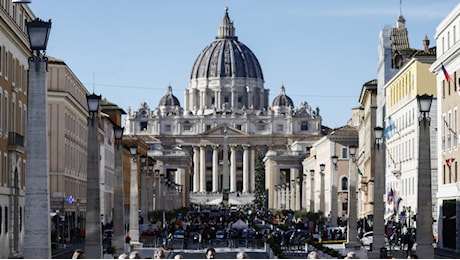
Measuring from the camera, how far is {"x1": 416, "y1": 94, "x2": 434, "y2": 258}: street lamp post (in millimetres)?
38438

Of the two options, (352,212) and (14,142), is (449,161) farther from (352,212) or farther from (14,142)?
(14,142)

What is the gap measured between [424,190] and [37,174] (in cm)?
1463

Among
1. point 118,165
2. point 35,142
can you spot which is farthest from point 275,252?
point 35,142

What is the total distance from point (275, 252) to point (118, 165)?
7348 millimetres

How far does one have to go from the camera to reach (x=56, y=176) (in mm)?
83562

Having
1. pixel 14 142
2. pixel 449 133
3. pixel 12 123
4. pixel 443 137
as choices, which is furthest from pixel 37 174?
pixel 443 137

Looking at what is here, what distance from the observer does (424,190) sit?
129 ft

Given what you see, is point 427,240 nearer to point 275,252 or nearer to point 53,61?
point 275,252

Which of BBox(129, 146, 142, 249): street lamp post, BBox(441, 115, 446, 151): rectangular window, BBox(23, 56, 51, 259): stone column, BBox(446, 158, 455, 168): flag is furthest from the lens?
BBox(441, 115, 446, 151): rectangular window

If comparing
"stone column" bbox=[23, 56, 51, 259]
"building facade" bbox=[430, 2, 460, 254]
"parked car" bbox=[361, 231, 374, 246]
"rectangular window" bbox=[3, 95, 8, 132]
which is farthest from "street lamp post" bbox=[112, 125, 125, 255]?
"stone column" bbox=[23, 56, 51, 259]

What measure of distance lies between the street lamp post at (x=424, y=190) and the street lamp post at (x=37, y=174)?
13407mm

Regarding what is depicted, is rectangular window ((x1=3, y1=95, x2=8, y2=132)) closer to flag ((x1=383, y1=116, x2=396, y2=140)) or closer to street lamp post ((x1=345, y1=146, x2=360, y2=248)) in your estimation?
street lamp post ((x1=345, y1=146, x2=360, y2=248))

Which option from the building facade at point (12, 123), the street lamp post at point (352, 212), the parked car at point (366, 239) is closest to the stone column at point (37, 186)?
the building facade at point (12, 123)

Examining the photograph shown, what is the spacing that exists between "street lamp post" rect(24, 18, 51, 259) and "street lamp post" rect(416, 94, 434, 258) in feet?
44.0
